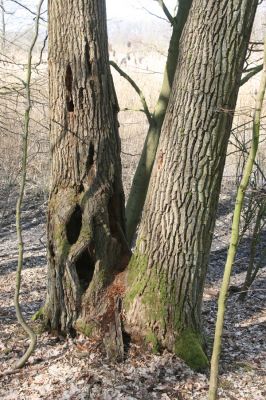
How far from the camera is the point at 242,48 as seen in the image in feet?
11.0

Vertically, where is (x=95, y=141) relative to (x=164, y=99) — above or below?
below

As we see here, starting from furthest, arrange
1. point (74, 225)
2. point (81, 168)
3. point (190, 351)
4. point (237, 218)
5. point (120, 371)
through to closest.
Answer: point (74, 225)
point (81, 168)
point (190, 351)
point (120, 371)
point (237, 218)

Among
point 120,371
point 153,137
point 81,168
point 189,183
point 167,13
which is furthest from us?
point 167,13

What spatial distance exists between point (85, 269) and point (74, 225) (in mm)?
423

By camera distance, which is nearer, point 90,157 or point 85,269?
point 90,157

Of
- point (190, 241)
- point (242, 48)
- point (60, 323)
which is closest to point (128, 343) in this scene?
point (60, 323)

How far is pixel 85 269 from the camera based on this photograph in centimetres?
412

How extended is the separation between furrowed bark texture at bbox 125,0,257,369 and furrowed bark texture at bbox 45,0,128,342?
36 cm

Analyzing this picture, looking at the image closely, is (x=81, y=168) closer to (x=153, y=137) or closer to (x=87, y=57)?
(x=87, y=57)

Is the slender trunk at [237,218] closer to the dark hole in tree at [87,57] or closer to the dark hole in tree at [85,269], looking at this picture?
the dark hole in tree at [85,269]

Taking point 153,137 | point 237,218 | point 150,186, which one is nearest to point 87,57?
point 150,186

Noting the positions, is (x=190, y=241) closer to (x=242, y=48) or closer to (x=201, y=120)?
(x=201, y=120)

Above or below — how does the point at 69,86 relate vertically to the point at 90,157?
above

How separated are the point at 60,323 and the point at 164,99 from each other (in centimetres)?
271
